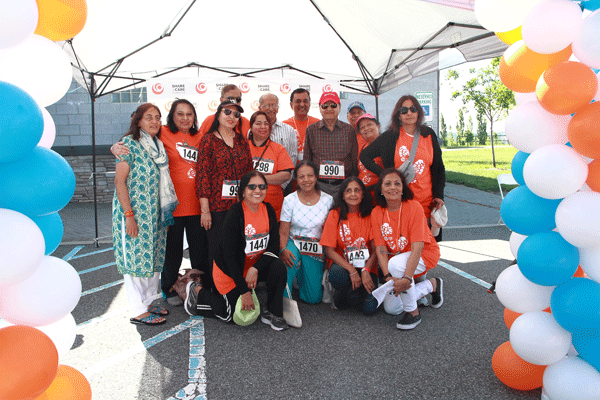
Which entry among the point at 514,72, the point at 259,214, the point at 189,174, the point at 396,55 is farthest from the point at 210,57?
the point at 514,72

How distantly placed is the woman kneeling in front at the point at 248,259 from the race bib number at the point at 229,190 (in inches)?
9.3

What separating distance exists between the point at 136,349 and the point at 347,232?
6.27 feet

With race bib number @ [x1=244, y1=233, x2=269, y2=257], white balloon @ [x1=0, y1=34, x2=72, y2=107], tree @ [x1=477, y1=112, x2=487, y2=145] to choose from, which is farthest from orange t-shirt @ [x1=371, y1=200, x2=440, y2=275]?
tree @ [x1=477, y1=112, x2=487, y2=145]

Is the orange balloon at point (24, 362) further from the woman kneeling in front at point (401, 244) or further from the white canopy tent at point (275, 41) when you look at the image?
the white canopy tent at point (275, 41)

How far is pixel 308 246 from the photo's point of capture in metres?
3.66

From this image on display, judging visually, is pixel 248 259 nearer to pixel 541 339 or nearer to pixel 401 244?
pixel 401 244

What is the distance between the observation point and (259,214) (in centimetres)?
335

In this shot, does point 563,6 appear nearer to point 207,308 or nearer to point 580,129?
point 580,129

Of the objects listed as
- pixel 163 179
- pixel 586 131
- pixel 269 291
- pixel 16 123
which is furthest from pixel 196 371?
pixel 586 131

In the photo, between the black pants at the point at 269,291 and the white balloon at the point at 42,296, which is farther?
the black pants at the point at 269,291

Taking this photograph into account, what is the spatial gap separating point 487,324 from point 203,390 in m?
2.23

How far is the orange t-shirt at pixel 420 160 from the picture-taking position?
362 centimetres

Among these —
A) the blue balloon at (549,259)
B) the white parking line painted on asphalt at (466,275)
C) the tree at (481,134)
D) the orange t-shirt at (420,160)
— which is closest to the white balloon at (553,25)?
the blue balloon at (549,259)

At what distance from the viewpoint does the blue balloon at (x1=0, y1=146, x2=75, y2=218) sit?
1.30 m
